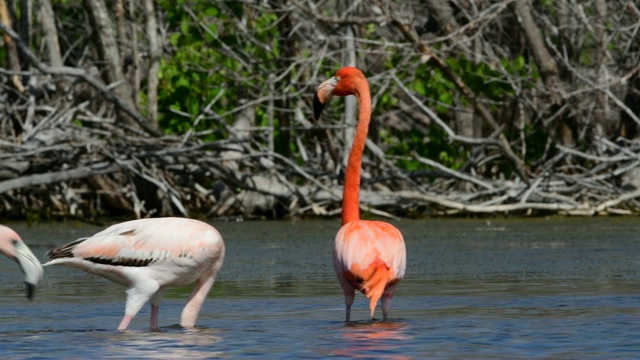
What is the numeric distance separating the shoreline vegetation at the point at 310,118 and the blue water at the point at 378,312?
2.20 meters

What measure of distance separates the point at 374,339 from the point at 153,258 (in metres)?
1.14

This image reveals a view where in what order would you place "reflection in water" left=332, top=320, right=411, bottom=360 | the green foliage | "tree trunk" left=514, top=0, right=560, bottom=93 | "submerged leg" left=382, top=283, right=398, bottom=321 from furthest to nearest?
1. the green foliage
2. "tree trunk" left=514, top=0, right=560, bottom=93
3. "submerged leg" left=382, top=283, right=398, bottom=321
4. "reflection in water" left=332, top=320, right=411, bottom=360

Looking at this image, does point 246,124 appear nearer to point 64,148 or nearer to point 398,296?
point 64,148

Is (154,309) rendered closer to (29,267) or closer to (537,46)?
(29,267)

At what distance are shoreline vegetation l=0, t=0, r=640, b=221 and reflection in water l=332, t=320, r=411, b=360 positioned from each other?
21.8 feet

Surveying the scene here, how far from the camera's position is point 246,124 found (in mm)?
14281

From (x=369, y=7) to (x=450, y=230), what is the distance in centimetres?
355

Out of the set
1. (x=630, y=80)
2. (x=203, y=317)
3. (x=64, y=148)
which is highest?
(x=630, y=80)

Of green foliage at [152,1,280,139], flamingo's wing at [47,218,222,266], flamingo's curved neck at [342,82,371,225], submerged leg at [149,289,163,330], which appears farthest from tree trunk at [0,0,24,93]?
submerged leg at [149,289,163,330]

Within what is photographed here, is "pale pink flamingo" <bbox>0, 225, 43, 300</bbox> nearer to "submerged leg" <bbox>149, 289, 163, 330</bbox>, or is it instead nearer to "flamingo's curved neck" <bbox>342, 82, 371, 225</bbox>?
"submerged leg" <bbox>149, 289, 163, 330</bbox>

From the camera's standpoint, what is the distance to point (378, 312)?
21.1 ft

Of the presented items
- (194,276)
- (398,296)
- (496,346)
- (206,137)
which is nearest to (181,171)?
(206,137)

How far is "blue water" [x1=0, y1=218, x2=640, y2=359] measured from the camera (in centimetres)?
492

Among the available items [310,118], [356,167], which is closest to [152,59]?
[310,118]
